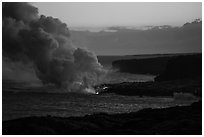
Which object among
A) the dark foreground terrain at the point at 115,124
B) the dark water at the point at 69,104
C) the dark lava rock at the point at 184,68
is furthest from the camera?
the dark lava rock at the point at 184,68

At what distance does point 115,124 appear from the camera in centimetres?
2983

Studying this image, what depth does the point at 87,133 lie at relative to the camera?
84.5ft

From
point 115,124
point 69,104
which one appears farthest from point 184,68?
point 115,124

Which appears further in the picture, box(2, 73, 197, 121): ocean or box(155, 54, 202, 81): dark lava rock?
box(155, 54, 202, 81): dark lava rock

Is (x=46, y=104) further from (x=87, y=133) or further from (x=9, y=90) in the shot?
(x=87, y=133)

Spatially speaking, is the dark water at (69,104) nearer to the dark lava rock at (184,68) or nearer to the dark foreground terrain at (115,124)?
the dark foreground terrain at (115,124)

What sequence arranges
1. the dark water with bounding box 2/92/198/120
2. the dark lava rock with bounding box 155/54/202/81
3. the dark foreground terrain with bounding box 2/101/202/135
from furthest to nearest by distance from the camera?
the dark lava rock with bounding box 155/54/202/81 → the dark water with bounding box 2/92/198/120 → the dark foreground terrain with bounding box 2/101/202/135

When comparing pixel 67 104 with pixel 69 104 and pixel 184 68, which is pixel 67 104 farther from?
pixel 184 68

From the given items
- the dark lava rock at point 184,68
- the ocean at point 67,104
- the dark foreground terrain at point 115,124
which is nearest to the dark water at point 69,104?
the ocean at point 67,104

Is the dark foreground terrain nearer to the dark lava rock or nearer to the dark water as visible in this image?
the dark water

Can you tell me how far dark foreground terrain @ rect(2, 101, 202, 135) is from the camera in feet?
85.7

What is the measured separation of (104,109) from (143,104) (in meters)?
7.20

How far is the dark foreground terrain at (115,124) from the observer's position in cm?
2612

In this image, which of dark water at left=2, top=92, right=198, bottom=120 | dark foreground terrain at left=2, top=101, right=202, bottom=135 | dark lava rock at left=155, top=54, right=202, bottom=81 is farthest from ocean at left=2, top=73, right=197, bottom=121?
dark lava rock at left=155, top=54, right=202, bottom=81
